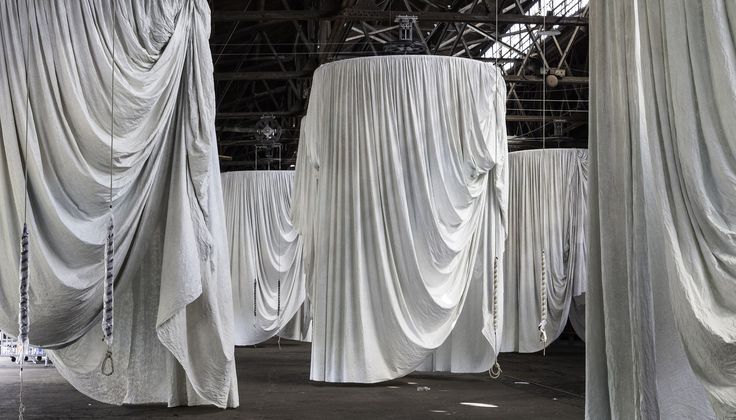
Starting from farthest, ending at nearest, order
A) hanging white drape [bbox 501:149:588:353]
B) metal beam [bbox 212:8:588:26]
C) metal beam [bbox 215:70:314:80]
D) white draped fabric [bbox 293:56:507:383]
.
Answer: metal beam [bbox 215:70:314:80] < hanging white drape [bbox 501:149:588:353] < metal beam [bbox 212:8:588:26] < white draped fabric [bbox 293:56:507:383]

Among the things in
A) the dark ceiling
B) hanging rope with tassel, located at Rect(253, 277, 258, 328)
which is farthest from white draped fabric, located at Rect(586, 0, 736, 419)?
hanging rope with tassel, located at Rect(253, 277, 258, 328)

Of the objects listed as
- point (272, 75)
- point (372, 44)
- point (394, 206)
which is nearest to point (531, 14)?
point (372, 44)

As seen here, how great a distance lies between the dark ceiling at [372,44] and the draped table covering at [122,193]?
839 centimetres

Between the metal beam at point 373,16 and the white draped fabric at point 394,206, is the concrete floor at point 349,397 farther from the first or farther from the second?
the metal beam at point 373,16

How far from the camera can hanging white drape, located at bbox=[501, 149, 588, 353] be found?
19562 millimetres

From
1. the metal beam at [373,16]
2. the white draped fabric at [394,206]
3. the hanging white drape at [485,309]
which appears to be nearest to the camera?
the white draped fabric at [394,206]

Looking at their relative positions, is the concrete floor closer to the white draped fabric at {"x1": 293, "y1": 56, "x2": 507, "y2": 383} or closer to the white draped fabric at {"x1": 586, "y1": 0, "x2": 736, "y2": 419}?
the white draped fabric at {"x1": 293, "y1": 56, "x2": 507, "y2": 383}

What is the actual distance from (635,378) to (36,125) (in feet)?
14.2

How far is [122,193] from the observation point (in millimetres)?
7164

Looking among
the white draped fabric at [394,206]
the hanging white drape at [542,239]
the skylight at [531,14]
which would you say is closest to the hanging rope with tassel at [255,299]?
the hanging white drape at [542,239]

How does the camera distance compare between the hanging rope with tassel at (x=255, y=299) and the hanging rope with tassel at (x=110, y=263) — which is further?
the hanging rope with tassel at (x=255, y=299)

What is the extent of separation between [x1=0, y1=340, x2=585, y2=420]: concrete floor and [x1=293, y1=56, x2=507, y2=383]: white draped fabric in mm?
587

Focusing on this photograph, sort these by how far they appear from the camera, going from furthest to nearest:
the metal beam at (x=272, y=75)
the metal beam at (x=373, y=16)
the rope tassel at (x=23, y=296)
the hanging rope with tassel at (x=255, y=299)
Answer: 1. the hanging rope with tassel at (x=255, y=299)
2. the metal beam at (x=272, y=75)
3. the metal beam at (x=373, y=16)
4. the rope tassel at (x=23, y=296)

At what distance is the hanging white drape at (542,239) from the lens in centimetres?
1956
